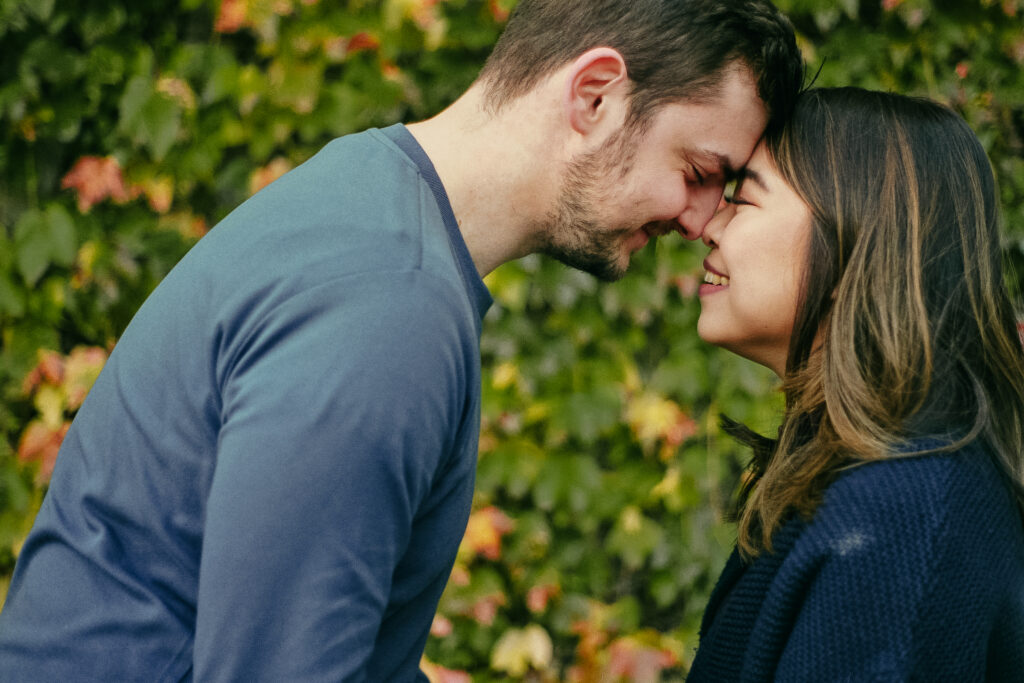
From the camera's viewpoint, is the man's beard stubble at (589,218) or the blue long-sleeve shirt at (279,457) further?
the man's beard stubble at (589,218)

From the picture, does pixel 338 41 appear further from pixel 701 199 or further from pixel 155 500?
pixel 155 500

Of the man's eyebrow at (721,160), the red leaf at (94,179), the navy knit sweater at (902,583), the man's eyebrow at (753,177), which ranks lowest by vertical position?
the navy knit sweater at (902,583)

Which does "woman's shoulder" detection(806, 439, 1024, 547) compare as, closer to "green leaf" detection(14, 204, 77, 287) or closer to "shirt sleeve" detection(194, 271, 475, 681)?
"shirt sleeve" detection(194, 271, 475, 681)

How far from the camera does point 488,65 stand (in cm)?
162

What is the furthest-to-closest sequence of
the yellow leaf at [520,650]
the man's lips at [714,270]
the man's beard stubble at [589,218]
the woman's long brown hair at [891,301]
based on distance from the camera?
the yellow leaf at [520,650]
the man's lips at [714,270]
the man's beard stubble at [589,218]
the woman's long brown hair at [891,301]

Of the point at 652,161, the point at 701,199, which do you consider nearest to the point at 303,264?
the point at 652,161

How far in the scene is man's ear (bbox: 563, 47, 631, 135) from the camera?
4.76ft

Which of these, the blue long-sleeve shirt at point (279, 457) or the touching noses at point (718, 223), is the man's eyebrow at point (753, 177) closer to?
the touching noses at point (718, 223)

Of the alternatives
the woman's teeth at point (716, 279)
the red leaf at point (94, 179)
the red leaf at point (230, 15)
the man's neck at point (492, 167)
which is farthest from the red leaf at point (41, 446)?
the woman's teeth at point (716, 279)

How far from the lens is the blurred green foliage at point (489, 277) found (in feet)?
8.32

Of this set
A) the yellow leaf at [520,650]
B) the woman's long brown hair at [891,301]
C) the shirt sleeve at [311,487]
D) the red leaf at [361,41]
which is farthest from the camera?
the yellow leaf at [520,650]

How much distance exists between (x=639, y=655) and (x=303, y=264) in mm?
2269

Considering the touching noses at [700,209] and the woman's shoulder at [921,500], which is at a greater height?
the touching noses at [700,209]

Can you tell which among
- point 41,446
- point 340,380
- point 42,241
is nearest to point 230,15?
point 42,241
